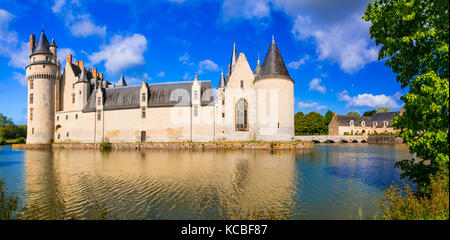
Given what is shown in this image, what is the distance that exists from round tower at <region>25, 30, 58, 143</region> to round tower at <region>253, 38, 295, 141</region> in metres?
33.6

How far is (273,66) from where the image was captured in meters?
30.1

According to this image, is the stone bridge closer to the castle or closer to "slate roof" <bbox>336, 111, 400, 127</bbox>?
"slate roof" <bbox>336, 111, 400, 127</bbox>

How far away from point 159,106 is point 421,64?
3267 cm

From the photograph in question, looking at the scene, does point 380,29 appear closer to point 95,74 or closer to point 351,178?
point 351,178

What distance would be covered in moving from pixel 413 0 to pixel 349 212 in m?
6.56

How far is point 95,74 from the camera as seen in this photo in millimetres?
42438

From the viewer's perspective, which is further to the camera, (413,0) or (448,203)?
(413,0)

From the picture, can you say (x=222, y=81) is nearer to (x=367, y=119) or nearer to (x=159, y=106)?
(x=159, y=106)

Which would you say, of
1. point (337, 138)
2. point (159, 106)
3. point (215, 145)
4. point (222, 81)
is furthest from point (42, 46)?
point (337, 138)

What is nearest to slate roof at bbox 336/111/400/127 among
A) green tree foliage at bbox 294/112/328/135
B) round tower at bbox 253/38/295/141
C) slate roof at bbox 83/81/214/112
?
green tree foliage at bbox 294/112/328/135
